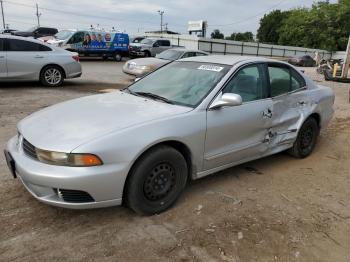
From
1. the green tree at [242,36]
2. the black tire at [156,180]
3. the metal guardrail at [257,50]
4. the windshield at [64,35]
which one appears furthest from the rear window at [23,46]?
the green tree at [242,36]

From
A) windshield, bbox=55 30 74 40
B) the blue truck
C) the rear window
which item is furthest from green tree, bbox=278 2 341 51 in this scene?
the rear window

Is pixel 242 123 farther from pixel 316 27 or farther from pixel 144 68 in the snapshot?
pixel 316 27

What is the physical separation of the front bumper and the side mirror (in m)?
1.24

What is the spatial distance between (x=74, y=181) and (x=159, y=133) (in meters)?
0.88

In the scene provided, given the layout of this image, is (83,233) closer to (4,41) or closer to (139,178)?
(139,178)

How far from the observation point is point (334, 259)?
3150 millimetres

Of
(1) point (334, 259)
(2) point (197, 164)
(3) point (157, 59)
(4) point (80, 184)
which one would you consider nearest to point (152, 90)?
(2) point (197, 164)

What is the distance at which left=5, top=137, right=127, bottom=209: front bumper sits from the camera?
10.1 ft

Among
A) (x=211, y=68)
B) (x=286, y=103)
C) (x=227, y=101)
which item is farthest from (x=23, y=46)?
(x=227, y=101)

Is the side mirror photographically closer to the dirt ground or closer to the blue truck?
the dirt ground

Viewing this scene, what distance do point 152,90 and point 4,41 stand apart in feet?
23.7

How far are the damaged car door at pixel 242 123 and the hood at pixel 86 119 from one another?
1.48ft

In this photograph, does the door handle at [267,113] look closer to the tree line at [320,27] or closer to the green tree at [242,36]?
the tree line at [320,27]

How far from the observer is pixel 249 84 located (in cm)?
450
